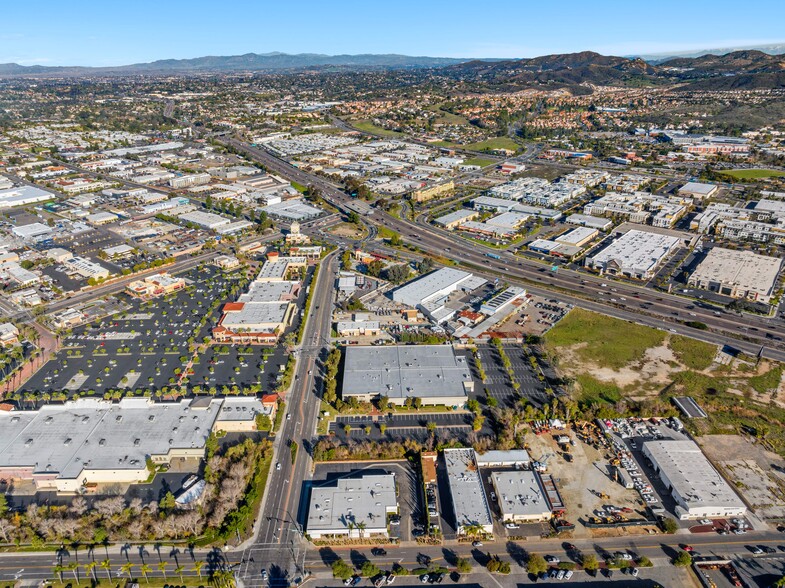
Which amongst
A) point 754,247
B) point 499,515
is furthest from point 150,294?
point 754,247

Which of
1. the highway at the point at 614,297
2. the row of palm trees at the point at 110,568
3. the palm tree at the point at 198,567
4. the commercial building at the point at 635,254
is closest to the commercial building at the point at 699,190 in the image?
the commercial building at the point at 635,254

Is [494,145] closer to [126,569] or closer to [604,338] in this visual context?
[604,338]

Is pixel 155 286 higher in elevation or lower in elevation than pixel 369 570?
higher

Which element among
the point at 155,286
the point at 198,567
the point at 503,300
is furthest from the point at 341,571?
the point at 155,286

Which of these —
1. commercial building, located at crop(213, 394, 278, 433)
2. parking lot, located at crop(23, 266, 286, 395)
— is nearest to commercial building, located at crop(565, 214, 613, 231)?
parking lot, located at crop(23, 266, 286, 395)

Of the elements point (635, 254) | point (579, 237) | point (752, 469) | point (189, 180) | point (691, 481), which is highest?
point (189, 180)

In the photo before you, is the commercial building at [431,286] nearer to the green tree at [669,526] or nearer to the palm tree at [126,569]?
the green tree at [669,526]

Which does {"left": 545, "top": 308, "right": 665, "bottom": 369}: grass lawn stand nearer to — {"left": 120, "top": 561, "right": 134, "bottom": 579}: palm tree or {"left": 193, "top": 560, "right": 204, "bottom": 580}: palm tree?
{"left": 193, "top": 560, "right": 204, "bottom": 580}: palm tree
